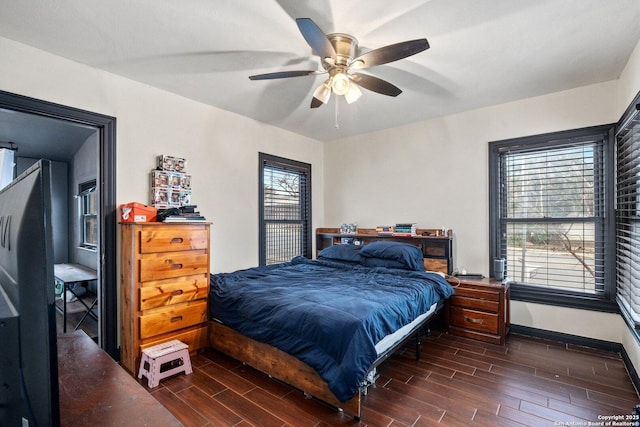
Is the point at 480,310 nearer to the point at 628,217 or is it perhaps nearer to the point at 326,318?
the point at 628,217

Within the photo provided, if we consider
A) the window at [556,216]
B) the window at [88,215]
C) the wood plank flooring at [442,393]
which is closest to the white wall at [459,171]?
the window at [556,216]

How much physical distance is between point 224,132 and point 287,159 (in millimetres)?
1081

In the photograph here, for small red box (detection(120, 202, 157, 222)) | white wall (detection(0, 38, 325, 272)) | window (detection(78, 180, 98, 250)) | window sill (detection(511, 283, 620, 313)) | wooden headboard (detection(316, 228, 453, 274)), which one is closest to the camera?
white wall (detection(0, 38, 325, 272))

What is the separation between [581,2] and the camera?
1972 millimetres

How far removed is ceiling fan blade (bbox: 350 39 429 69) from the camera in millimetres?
1910

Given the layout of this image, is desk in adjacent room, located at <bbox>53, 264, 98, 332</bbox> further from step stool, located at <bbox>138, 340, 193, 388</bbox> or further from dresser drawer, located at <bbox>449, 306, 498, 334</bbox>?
dresser drawer, located at <bbox>449, 306, 498, 334</bbox>

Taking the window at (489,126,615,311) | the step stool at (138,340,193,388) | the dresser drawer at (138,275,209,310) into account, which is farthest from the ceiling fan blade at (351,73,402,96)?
the step stool at (138,340,193,388)

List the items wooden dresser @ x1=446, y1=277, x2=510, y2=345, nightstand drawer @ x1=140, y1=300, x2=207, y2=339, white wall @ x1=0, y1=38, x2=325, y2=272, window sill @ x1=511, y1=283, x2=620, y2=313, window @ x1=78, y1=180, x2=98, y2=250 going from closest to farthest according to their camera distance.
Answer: white wall @ x1=0, y1=38, x2=325, y2=272, nightstand drawer @ x1=140, y1=300, x2=207, y2=339, window sill @ x1=511, y1=283, x2=620, y2=313, wooden dresser @ x1=446, y1=277, x2=510, y2=345, window @ x1=78, y1=180, x2=98, y2=250

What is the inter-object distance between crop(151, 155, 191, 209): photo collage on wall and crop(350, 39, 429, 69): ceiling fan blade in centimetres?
207

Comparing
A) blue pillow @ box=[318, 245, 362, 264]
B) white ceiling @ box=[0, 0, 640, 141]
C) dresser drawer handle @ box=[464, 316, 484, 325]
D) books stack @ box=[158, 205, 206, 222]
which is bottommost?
dresser drawer handle @ box=[464, 316, 484, 325]

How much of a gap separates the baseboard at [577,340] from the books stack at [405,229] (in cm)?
152

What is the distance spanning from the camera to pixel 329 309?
2.24 metres

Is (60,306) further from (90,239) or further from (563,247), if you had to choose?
(563,247)

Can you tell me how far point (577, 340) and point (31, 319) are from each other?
422 cm
